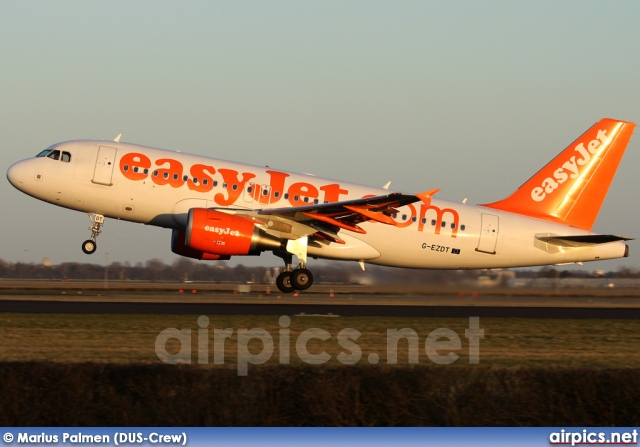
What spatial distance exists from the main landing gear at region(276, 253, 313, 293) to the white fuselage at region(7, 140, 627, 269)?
858mm

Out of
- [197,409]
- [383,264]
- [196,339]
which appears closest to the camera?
[197,409]

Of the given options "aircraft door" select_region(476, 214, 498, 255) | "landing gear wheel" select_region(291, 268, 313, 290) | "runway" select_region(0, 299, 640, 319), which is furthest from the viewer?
"aircraft door" select_region(476, 214, 498, 255)

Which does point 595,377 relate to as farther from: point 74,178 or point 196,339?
point 74,178

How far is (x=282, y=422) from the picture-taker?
39.4 feet

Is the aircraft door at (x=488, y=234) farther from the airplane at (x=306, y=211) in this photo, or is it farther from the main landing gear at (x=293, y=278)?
the main landing gear at (x=293, y=278)

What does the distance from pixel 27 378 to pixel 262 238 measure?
18.3m

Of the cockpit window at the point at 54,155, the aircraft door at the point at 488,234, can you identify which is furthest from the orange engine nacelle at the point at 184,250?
the aircraft door at the point at 488,234

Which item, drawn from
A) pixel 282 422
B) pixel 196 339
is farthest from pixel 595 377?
pixel 196 339

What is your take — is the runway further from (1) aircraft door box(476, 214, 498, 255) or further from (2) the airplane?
(1) aircraft door box(476, 214, 498, 255)

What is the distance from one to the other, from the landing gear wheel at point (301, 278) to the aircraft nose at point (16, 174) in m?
10.0

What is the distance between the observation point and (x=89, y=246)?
31.4 m

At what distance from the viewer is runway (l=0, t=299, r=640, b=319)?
27.0 metres

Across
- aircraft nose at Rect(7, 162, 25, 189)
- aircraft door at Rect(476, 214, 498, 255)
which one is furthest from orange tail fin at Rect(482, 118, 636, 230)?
aircraft nose at Rect(7, 162, 25, 189)

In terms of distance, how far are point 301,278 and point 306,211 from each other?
3.03 m
